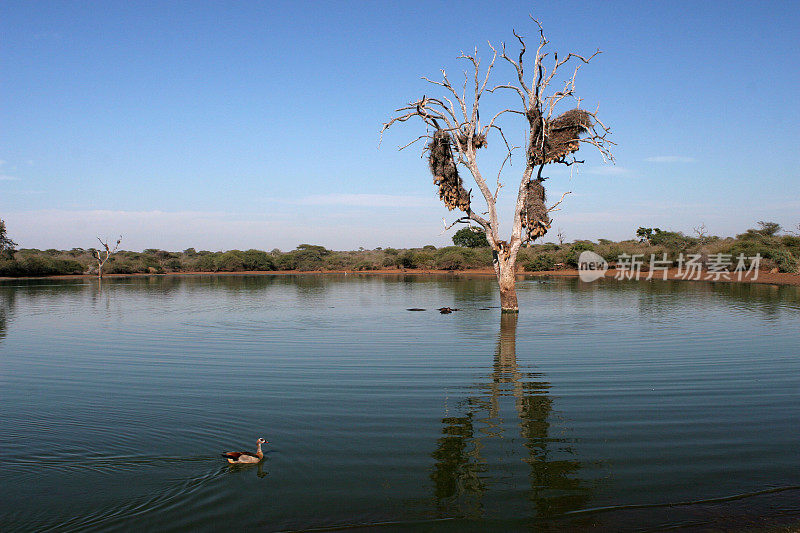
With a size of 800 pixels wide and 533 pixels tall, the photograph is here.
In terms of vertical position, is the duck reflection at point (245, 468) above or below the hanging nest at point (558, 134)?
below

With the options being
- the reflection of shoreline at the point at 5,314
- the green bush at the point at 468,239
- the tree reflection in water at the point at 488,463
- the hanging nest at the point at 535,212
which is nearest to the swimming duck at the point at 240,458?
the tree reflection in water at the point at 488,463

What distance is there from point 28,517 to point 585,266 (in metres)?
54.9

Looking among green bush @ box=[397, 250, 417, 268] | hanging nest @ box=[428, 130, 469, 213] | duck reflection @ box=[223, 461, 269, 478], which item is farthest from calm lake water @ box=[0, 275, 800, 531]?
green bush @ box=[397, 250, 417, 268]

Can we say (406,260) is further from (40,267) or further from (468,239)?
(40,267)

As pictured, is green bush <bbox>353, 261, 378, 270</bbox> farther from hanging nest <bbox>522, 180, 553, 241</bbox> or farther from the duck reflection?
the duck reflection

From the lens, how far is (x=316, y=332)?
51.5 ft

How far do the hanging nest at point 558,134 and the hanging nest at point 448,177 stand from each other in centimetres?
270

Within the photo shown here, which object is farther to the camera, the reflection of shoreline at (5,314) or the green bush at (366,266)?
the green bush at (366,266)

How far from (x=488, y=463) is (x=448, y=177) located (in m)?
16.0

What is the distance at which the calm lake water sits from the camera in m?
4.59

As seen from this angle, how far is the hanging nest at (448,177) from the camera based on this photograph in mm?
20484

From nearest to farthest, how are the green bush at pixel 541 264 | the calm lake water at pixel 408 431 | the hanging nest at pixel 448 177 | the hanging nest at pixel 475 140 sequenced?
the calm lake water at pixel 408 431 < the hanging nest at pixel 475 140 < the hanging nest at pixel 448 177 < the green bush at pixel 541 264

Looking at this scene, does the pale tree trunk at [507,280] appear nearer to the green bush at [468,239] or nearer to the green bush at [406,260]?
the green bush at [406,260]

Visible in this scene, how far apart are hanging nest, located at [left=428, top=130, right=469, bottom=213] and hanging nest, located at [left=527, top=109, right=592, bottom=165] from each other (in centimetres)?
270
